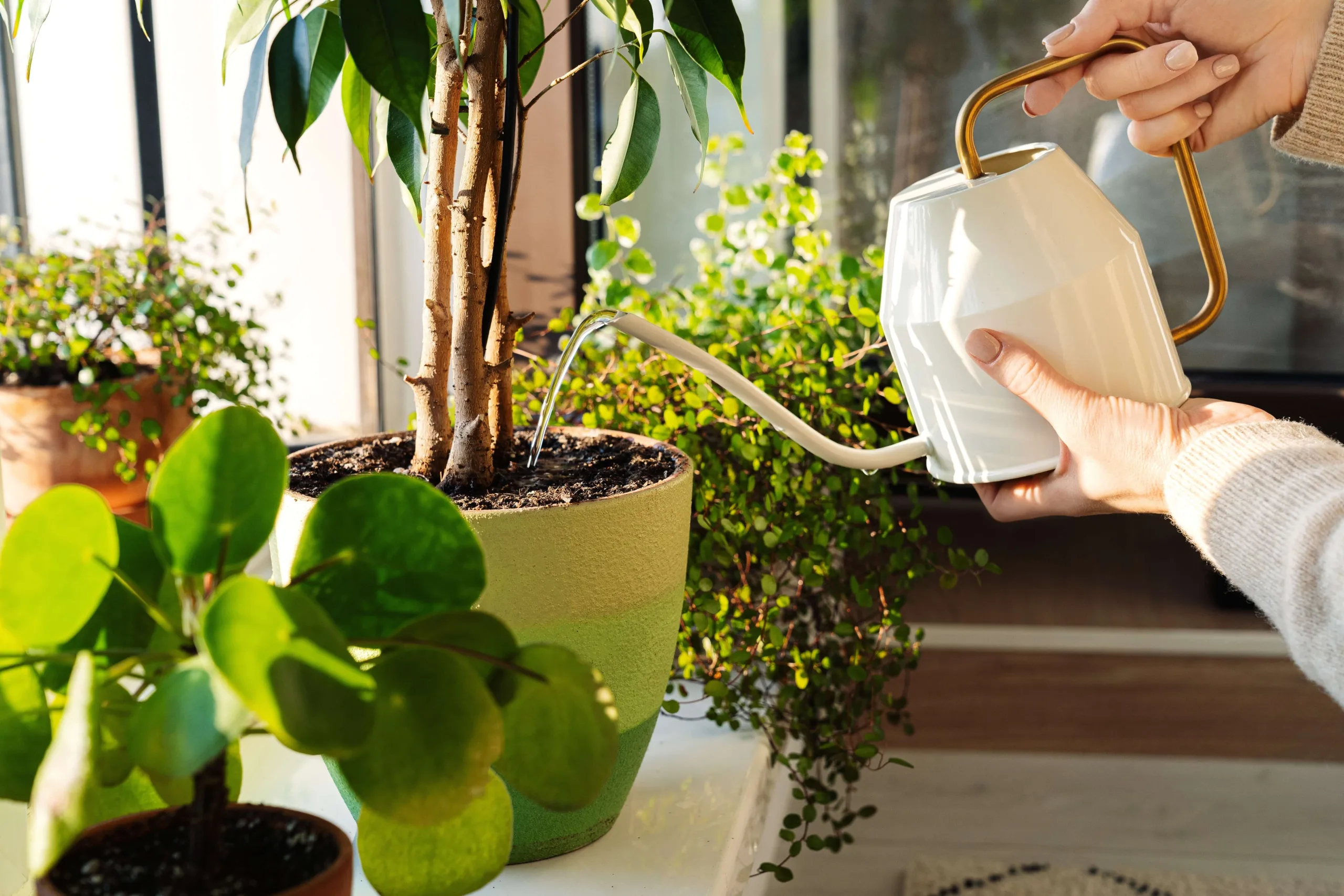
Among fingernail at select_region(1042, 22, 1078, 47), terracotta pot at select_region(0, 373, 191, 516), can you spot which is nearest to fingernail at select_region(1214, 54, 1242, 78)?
fingernail at select_region(1042, 22, 1078, 47)

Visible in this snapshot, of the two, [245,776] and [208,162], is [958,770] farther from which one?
[208,162]

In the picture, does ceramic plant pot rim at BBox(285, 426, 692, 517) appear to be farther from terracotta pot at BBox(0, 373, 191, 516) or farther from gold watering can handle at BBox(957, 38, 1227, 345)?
terracotta pot at BBox(0, 373, 191, 516)

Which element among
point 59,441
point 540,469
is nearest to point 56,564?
point 540,469

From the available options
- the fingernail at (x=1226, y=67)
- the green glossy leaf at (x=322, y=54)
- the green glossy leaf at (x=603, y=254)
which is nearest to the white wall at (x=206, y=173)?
the green glossy leaf at (x=603, y=254)

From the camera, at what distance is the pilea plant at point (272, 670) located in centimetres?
29

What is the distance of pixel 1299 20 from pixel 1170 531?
751mm

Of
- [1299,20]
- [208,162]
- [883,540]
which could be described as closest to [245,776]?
[883,540]

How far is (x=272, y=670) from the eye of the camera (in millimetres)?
282

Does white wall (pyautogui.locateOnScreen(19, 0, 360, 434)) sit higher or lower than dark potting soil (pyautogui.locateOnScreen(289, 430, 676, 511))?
higher

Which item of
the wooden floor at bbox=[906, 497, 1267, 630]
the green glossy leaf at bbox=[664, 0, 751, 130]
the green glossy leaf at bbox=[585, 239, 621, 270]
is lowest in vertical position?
the wooden floor at bbox=[906, 497, 1267, 630]

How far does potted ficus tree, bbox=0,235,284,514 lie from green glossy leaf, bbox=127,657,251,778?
0.74 metres

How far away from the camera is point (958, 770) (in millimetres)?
1416

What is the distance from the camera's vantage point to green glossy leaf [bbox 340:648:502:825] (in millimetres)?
318

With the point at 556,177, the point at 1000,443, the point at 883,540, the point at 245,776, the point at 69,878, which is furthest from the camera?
the point at 556,177
